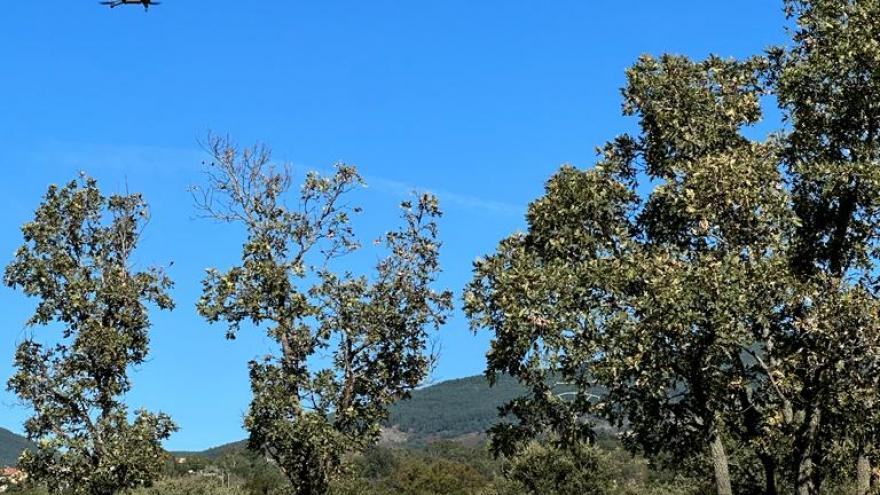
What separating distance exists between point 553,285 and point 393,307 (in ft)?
31.5

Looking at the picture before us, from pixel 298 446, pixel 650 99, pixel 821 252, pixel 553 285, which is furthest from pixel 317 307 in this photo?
pixel 821 252

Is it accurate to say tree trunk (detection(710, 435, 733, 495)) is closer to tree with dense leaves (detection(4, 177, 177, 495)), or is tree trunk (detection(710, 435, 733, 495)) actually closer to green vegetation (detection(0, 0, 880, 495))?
green vegetation (detection(0, 0, 880, 495))

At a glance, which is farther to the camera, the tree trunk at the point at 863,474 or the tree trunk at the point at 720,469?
the tree trunk at the point at 720,469

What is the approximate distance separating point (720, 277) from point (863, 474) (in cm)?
809

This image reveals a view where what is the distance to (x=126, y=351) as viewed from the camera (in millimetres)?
40562

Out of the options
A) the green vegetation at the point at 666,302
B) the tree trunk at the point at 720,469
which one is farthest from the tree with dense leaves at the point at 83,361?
the tree trunk at the point at 720,469

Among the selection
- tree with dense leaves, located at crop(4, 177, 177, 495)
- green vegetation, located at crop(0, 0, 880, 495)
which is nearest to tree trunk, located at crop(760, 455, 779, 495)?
green vegetation, located at crop(0, 0, 880, 495)

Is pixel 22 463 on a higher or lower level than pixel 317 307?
lower

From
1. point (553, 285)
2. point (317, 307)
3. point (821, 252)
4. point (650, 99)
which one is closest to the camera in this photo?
point (553, 285)

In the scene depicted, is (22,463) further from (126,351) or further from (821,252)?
(821,252)

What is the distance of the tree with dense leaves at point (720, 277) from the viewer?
24328 mm

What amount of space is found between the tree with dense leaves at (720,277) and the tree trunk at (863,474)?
10 cm

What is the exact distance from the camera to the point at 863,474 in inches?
1064

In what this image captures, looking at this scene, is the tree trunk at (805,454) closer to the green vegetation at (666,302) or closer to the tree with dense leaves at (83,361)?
the green vegetation at (666,302)
